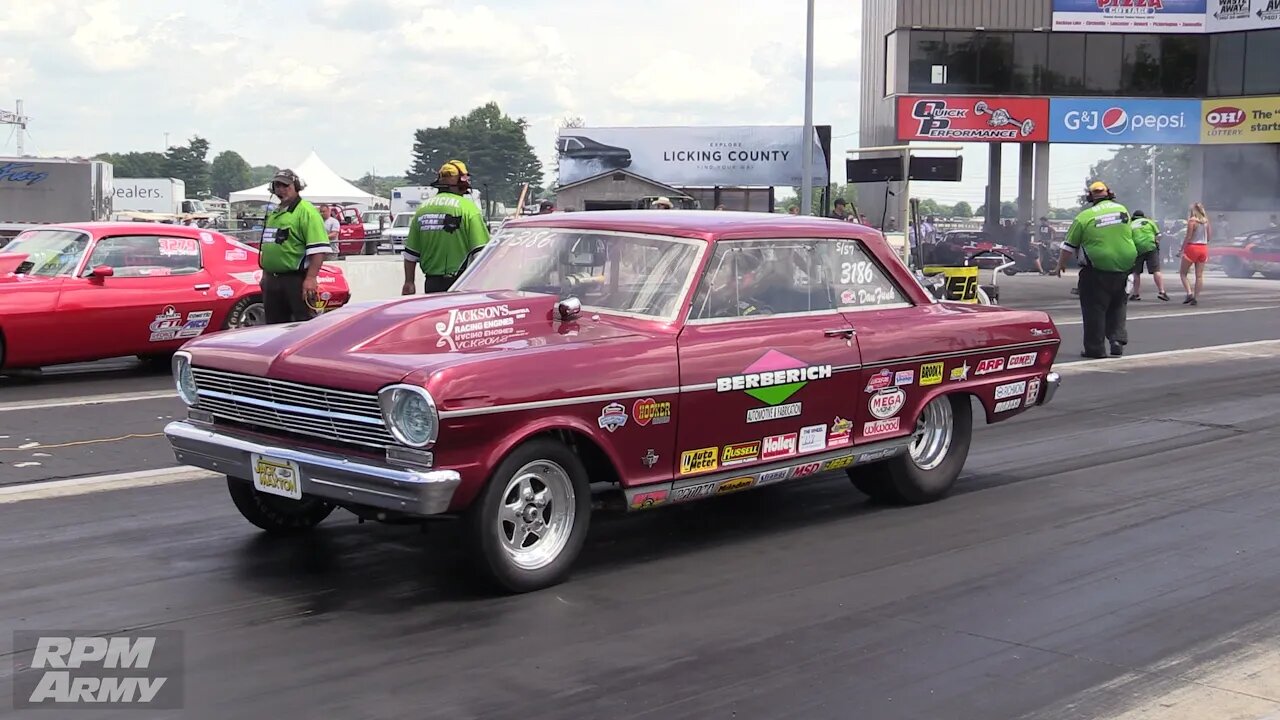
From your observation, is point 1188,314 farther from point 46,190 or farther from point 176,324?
point 46,190

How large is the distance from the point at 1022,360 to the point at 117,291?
8.29m

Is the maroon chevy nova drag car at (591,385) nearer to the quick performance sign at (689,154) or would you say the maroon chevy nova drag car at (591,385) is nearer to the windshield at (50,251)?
the windshield at (50,251)

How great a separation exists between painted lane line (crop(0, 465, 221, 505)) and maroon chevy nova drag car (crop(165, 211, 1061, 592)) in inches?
61.7

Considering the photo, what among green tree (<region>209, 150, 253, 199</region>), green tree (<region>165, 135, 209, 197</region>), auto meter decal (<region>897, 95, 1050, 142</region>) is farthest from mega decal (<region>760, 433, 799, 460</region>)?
green tree (<region>209, 150, 253, 199</region>)

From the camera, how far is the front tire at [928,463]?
7.42 metres

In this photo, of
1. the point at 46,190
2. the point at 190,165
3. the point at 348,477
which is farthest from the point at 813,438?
the point at 190,165

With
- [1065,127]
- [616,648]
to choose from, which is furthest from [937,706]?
[1065,127]

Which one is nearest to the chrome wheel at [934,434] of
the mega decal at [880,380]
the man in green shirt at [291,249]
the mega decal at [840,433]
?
the mega decal at [880,380]

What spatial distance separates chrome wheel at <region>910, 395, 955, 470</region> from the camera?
7574 mm

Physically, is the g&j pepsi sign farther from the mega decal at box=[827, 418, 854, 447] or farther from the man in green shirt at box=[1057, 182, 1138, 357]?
the mega decal at box=[827, 418, 854, 447]

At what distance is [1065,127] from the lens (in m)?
44.2

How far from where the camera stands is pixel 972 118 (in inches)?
1722

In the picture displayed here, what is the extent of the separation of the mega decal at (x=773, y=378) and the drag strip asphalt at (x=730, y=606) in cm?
78

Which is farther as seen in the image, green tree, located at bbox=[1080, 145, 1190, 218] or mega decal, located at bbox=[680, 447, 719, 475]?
green tree, located at bbox=[1080, 145, 1190, 218]
